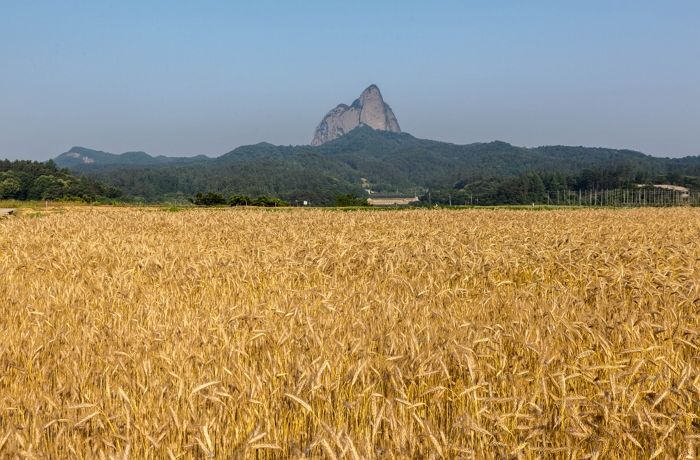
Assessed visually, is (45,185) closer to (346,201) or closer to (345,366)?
(346,201)

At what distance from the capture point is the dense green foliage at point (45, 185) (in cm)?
12644

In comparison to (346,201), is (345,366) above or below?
below

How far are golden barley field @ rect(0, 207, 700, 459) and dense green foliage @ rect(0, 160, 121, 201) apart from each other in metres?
123

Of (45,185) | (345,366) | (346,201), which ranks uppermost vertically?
(45,185)

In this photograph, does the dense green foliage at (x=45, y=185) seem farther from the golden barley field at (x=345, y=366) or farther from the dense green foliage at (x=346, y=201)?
the golden barley field at (x=345, y=366)

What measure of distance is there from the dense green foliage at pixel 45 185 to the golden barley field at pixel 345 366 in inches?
4848

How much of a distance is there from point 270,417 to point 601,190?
689 feet

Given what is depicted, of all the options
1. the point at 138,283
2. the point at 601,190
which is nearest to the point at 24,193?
the point at 138,283

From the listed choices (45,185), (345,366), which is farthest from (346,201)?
(345,366)

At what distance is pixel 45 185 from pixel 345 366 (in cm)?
13954

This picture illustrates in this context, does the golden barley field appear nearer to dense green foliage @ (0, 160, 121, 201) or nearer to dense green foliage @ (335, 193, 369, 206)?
dense green foliage @ (335, 193, 369, 206)

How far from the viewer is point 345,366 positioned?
15.9 feet

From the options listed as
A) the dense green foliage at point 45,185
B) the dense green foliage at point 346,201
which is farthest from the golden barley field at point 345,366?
the dense green foliage at point 45,185

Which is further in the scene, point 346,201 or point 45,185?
point 45,185
